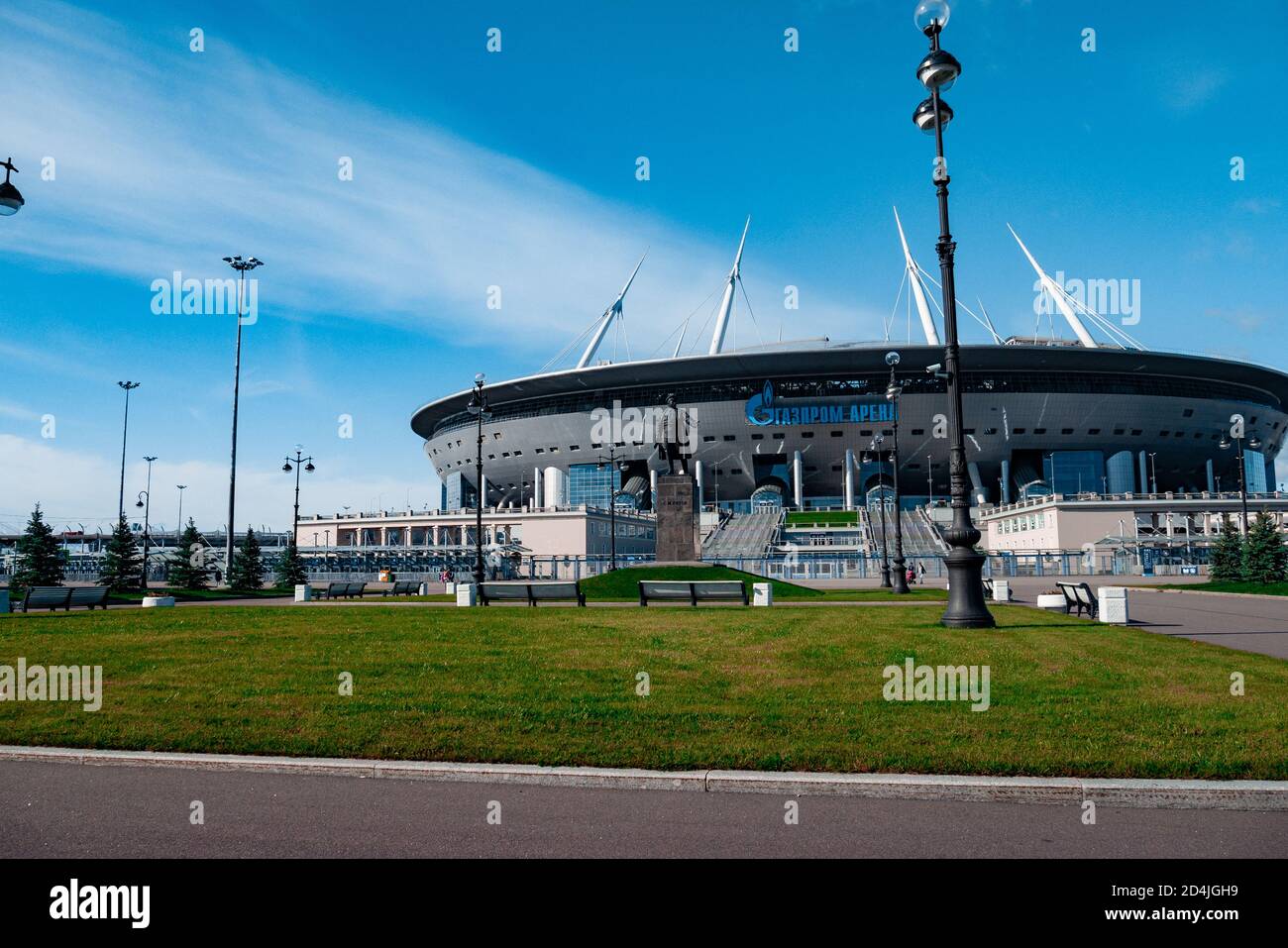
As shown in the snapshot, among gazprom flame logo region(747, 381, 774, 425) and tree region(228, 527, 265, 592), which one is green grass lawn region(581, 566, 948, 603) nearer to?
tree region(228, 527, 265, 592)

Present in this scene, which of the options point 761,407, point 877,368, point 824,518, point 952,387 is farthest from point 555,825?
point 761,407

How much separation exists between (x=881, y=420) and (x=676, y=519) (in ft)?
235

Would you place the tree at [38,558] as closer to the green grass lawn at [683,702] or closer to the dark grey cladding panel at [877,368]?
the green grass lawn at [683,702]

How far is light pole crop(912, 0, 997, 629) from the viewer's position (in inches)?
554

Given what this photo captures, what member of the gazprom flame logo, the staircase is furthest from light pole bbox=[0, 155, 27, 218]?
the gazprom flame logo

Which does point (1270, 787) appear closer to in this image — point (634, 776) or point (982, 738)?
point (982, 738)

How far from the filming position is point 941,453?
10688cm

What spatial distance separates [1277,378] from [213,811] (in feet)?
418

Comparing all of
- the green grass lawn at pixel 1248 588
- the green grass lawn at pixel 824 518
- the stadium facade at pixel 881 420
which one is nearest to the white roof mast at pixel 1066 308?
the stadium facade at pixel 881 420

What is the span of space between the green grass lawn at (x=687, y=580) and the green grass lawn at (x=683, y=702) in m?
12.7

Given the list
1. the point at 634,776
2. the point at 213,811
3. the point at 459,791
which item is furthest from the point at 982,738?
the point at 213,811

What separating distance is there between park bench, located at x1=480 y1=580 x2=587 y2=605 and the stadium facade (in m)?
67.0

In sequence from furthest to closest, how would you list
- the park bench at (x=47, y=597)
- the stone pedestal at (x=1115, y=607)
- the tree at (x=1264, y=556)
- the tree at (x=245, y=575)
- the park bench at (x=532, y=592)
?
the tree at (x=245, y=575) < the tree at (x=1264, y=556) < the park bench at (x=47, y=597) < the park bench at (x=532, y=592) < the stone pedestal at (x=1115, y=607)

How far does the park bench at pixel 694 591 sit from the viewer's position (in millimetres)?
21594
